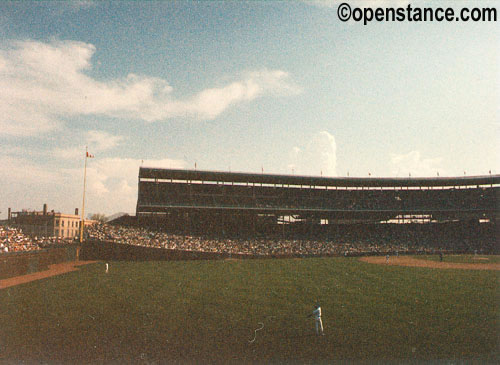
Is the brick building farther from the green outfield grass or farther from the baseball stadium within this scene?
the green outfield grass

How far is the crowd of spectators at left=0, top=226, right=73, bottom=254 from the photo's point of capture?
2869 centimetres

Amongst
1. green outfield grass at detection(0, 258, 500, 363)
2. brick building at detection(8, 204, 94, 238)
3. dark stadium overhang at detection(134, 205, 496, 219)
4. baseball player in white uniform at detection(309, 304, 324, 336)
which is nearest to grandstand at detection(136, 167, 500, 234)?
dark stadium overhang at detection(134, 205, 496, 219)

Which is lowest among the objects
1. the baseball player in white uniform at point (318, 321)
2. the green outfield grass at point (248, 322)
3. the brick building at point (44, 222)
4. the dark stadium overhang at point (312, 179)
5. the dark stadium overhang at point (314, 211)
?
the green outfield grass at point (248, 322)

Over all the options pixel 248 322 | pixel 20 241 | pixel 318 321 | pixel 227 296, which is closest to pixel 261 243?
pixel 20 241

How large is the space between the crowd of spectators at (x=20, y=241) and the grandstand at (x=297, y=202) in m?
13.6

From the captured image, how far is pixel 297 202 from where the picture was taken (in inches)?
2184

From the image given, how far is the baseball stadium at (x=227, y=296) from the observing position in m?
10.4

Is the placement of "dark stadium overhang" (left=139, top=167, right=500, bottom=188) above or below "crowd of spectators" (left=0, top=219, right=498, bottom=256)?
above

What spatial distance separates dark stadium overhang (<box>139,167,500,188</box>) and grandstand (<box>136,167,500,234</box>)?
15 cm

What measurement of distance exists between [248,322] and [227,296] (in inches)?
192

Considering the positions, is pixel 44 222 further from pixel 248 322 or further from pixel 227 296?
pixel 248 322

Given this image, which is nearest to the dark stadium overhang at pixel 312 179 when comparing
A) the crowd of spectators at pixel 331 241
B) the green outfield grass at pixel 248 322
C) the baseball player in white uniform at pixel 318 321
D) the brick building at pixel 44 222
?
the crowd of spectators at pixel 331 241

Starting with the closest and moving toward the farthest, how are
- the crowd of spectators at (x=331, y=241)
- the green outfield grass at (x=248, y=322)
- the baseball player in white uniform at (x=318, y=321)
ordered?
the green outfield grass at (x=248, y=322) < the baseball player in white uniform at (x=318, y=321) < the crowd of spectators at (x=331, y=241)

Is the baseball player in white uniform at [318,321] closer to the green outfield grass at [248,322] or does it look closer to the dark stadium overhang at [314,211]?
the green outfield grass at [248,322]
